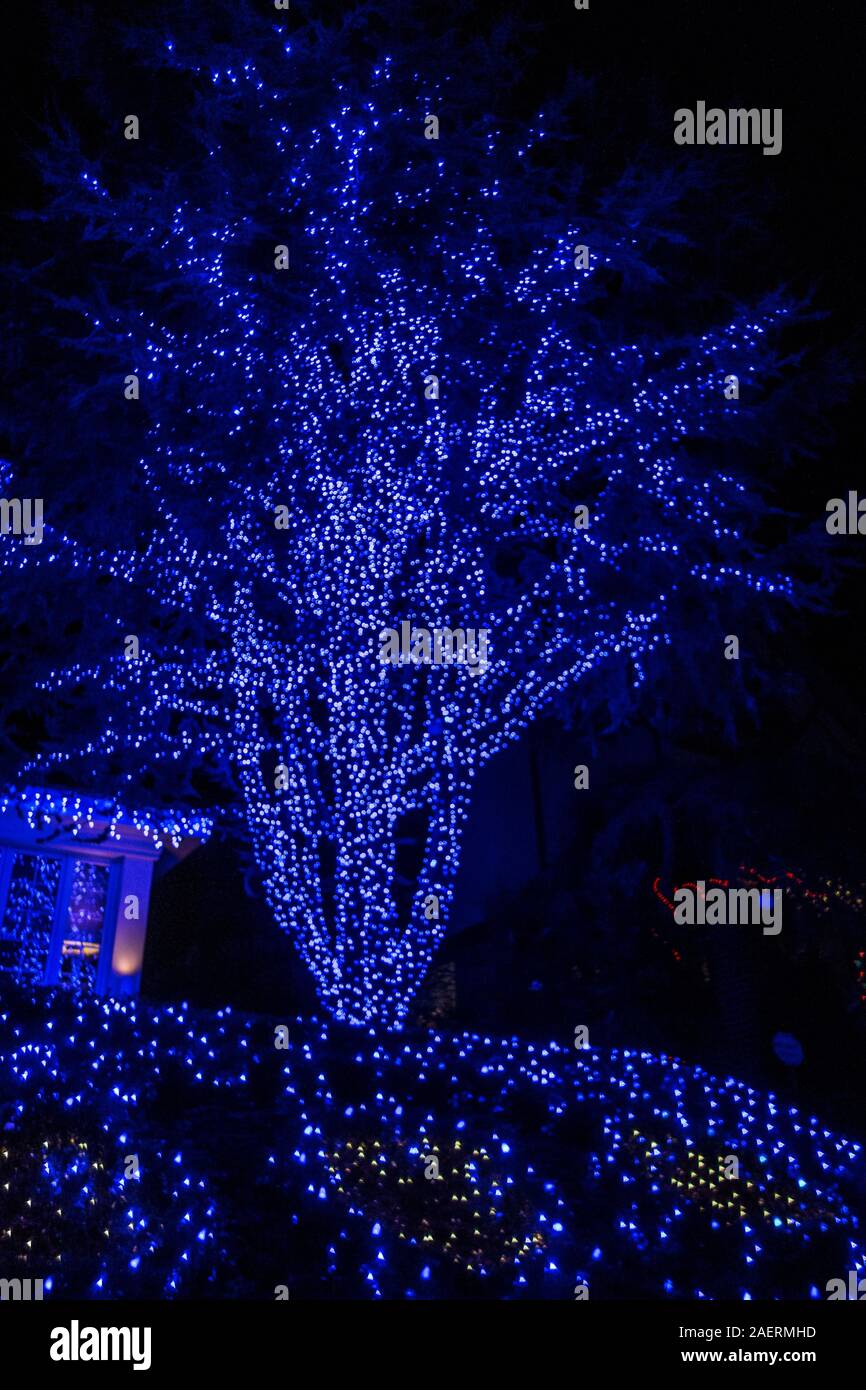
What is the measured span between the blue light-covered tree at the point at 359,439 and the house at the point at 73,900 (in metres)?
3.93

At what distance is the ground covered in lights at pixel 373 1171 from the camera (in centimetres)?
520

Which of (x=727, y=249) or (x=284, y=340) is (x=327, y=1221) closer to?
(x=284, y=340)

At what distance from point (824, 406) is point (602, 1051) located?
18.5 ft

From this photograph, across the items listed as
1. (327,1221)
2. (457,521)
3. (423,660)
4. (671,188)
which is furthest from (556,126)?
(327,1221)

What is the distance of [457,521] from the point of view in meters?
8.60

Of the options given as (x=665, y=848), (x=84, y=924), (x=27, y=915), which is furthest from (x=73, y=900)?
(x=665, y=848)

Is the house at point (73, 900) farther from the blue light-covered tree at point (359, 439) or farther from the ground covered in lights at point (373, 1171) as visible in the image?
the ground covered in lights at point (373, 1171)

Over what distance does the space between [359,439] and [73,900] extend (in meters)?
7.19

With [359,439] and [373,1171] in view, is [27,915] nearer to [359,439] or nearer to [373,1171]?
[359,439]

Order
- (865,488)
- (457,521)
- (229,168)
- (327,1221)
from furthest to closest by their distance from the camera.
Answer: (865,488) < (457,521) < (229,168) < (327,1221)

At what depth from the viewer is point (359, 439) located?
8.44 metres

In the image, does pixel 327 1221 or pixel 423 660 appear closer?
pixel 327 1221

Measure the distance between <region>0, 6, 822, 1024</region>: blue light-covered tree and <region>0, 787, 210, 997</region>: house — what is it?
12.9 ft

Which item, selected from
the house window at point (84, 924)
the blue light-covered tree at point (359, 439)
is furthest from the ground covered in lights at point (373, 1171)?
the house window at point (84, 924)
